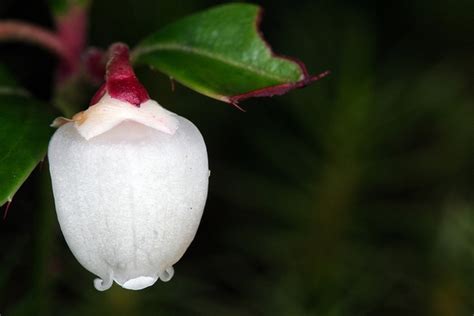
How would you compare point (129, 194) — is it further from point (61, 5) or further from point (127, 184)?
point (61, 5)

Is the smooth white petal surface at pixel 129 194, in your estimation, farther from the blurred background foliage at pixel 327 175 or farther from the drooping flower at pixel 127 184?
the blurred background foliage at pixel 327 175

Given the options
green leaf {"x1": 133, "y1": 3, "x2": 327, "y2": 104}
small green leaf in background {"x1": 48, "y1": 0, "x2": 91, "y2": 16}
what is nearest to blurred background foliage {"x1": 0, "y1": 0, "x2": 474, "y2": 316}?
small green leaf in background {"x1": 48, "y1": 0, "x2": 91, "y2": 16}

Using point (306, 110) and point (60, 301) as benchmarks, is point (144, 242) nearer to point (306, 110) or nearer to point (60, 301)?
point (60, 301)

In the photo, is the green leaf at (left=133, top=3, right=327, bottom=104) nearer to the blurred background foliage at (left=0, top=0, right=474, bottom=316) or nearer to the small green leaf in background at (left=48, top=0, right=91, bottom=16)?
the small green leaf in background at (left=48, top=0, right=91, bottom=16)

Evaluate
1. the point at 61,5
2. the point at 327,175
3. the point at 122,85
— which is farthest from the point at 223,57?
the point at 327,175

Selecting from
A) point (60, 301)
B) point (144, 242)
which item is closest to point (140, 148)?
point (144, 242)
